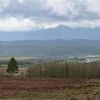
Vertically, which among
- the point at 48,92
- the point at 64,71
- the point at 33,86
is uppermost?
the point at 64,71

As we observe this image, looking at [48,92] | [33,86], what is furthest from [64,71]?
[48,92]

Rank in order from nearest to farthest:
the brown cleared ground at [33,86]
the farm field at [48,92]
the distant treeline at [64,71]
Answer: the farm field at [48,92] < the brown cleared ground at [33,86] < the distant treeline at [64,71]

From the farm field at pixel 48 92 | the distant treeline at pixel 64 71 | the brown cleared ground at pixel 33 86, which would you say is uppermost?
the distant treeline at pixel 64 71

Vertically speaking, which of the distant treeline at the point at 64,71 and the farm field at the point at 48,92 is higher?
the distant treeline at the point at 64,71

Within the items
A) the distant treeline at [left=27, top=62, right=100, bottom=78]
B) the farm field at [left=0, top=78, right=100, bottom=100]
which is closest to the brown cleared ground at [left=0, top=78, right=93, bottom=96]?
the farm field at [left=0, top=78, right=100, bottom=100]

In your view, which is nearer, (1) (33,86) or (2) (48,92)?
(2) (48,92)

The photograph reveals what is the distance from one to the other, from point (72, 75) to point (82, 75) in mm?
2683

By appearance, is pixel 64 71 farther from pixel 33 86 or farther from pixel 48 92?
pixel 48 92

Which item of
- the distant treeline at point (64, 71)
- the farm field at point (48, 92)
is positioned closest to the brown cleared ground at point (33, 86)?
the farm field at point (48, 92)

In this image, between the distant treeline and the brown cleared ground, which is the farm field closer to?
the brown cleared ground

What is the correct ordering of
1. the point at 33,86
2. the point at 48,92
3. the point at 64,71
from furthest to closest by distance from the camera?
the point at 64,71 → the point at 33,86 → the point at 48,92

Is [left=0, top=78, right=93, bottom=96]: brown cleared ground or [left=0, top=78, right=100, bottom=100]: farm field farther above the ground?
[left=0, top=78, right=93, bottom=96]: brown cleared ground

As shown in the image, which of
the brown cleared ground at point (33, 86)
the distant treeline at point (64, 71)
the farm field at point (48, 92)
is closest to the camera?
the farm field at point (48, 92)

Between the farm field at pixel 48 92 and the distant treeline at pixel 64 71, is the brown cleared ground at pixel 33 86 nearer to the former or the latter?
the farm field at pixel 48 92
